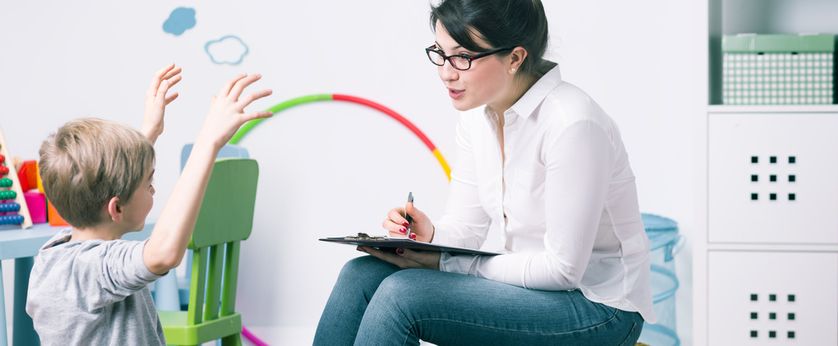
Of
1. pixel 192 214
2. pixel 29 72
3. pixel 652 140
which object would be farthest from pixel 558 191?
pixel 29 72

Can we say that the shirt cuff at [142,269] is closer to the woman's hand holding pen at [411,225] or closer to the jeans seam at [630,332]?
the woman's hand holding pen at [411,225]

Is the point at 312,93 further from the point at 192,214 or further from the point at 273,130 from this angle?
the point at 192,214

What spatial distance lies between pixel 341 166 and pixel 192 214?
160 centimetres

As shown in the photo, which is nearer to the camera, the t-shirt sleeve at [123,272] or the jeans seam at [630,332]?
the t-shirt sleeve at [123,272]

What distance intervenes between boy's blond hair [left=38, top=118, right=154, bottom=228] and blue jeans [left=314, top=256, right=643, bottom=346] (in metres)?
0.41

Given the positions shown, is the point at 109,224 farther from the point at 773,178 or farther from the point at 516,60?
the point at 773,178

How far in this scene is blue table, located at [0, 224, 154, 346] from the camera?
5.72 ft

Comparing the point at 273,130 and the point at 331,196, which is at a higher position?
the point at 273,130

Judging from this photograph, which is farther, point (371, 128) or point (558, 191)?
point (371, 128)

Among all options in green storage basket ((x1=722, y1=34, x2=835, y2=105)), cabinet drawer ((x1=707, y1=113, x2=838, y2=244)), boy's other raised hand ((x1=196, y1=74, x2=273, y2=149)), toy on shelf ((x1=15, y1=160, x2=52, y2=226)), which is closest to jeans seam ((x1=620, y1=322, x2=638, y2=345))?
boy's other raised hand ((x1=196, y1=74, x2=273, y2=149))

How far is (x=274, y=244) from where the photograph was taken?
280 cm

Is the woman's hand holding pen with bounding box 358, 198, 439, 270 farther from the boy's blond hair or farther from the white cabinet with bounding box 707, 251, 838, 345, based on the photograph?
the white cabinet with bounding box 707, 251, 838, 345

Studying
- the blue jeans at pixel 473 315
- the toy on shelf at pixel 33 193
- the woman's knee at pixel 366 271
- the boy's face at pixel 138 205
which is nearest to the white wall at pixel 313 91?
the toy on shelf at pixel 33 193

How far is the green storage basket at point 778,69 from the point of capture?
2.24 m
